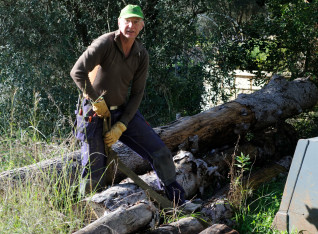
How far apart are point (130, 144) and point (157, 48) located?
142 inches

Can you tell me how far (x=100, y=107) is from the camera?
396cm

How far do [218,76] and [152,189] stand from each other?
4632 millimetres

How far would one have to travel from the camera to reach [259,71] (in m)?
8.57

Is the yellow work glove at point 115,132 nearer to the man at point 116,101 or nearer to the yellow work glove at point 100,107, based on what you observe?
the man at point 116,101

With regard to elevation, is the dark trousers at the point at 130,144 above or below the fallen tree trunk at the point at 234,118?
above

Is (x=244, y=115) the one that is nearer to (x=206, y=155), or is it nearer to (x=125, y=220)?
(x=206, y=155)

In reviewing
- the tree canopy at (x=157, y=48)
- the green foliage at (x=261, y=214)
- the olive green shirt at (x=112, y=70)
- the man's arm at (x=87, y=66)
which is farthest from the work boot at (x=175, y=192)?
the tree canopy at (x=157, y=48)

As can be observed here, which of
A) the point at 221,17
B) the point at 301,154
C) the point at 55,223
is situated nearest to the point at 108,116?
the point at 55,223

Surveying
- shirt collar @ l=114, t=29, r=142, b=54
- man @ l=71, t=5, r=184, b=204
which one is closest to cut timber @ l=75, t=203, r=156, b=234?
man @ l=71, t=5, r=184, b=204

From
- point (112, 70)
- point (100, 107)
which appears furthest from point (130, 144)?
point (112, 70)

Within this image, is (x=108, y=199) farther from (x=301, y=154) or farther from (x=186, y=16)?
(x=186, y=16)

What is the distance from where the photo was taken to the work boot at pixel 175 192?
14.3 ft

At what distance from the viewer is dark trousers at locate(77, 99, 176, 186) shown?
4039mm

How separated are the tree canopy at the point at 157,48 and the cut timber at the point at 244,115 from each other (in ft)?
3.76
